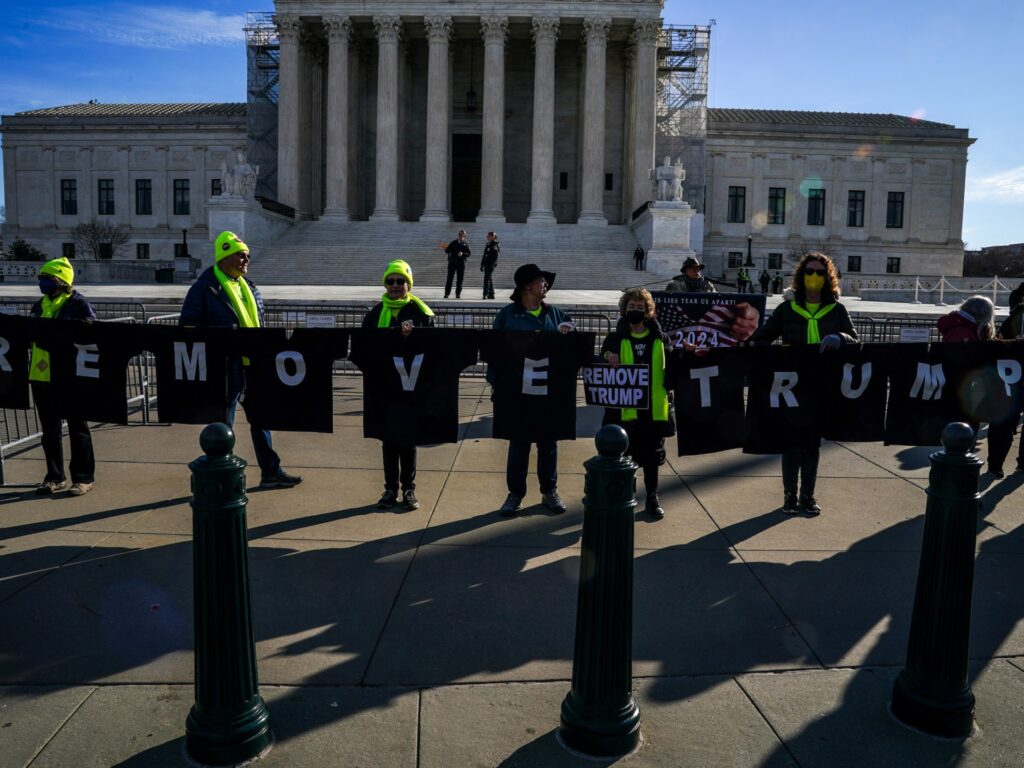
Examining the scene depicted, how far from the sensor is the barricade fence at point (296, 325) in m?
10.3

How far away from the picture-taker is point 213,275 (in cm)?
721

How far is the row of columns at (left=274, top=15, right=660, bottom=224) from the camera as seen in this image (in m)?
46.3

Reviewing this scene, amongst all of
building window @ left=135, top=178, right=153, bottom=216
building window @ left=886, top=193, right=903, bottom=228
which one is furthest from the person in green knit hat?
building window @ left=886, top=193, right=903, bottom=228

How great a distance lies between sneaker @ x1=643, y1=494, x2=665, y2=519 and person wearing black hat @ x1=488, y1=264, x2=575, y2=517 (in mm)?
693

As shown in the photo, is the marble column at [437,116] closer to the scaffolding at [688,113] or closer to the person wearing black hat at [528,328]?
the scaffolding at [688,113]

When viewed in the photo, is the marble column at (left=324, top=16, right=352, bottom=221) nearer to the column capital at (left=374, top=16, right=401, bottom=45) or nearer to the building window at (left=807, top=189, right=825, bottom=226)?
the column capital at (left=374, top=16, right=401, bottom=45)

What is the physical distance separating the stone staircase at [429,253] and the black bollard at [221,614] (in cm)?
2842

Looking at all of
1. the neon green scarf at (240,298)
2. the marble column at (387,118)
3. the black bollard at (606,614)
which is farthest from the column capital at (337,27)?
the black bollard at (606,614)

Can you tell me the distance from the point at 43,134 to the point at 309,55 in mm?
26868

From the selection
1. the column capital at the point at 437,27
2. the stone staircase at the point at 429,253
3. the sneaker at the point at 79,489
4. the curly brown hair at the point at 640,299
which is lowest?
the sneaker at the point at 79,489

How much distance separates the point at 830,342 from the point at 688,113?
173ft

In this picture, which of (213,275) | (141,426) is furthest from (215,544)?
(141,426)

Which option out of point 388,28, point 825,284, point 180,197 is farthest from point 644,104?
point 825,284

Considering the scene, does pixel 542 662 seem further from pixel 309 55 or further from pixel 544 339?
pixel 309 55
